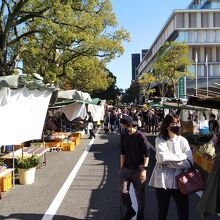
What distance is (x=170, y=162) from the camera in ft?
17.2

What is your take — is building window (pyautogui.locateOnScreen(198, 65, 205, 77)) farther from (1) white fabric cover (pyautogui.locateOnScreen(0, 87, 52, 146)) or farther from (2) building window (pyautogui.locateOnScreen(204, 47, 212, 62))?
(1) white fabric cover (pyautogui.locateOnScreen(0, 87, 52, 146))

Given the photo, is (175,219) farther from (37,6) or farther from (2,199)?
(37,6)

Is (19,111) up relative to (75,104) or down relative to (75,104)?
down

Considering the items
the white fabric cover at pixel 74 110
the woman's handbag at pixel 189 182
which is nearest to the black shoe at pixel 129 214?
the woman's handbag at pixel 189 182

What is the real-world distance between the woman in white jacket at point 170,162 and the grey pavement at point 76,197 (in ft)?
4.64

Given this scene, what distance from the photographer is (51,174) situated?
11156 millimetres

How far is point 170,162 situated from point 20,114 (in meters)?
4.87

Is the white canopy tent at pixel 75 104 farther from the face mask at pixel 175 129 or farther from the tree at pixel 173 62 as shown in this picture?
the tree at pixel 173 62

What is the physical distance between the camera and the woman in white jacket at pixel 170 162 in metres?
5.23

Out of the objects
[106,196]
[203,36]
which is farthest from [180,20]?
[106,196]

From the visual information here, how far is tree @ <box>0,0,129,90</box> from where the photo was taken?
21.6m

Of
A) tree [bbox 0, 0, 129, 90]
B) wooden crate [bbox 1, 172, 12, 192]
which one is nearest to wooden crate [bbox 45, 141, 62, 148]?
tree [bbox 0, 0, 129, 90]

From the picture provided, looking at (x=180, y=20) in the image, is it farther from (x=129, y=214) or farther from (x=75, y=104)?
(x=129, y=214)

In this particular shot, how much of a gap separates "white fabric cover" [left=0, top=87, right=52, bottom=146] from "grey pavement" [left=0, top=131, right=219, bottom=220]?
1.19 meters
